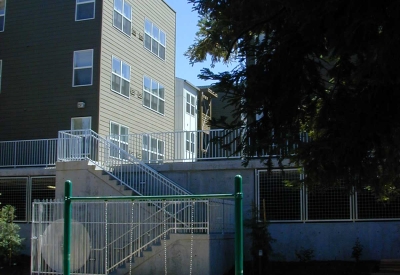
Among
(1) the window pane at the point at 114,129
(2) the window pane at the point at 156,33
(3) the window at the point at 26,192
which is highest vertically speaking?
(2) the window pane at the point at 156,33

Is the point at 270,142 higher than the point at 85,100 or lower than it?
lower

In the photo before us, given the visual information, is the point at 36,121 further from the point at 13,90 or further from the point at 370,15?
the point at 370,15

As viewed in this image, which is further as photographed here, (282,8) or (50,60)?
(50,60)

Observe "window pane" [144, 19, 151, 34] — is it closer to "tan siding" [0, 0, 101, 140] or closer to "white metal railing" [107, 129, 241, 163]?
"tan siding" [0, 0, 101, 140]

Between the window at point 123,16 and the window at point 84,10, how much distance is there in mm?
1128

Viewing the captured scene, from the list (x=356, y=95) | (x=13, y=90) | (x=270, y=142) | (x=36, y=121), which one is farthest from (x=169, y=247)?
(x=13, y=90)

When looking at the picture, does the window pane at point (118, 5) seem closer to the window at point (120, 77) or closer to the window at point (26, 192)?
the window at point (120, 77)

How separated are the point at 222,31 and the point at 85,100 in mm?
13941

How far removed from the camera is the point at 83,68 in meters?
22.2

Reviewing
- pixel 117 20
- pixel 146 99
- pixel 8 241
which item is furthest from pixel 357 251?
pixel 117 20

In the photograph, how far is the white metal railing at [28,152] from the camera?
20672 millimetres

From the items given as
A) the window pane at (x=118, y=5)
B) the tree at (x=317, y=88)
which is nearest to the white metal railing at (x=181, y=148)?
the window pane at (x=118, y=5)

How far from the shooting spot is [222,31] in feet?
28.9

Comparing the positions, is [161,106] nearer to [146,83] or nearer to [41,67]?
[146,83]
